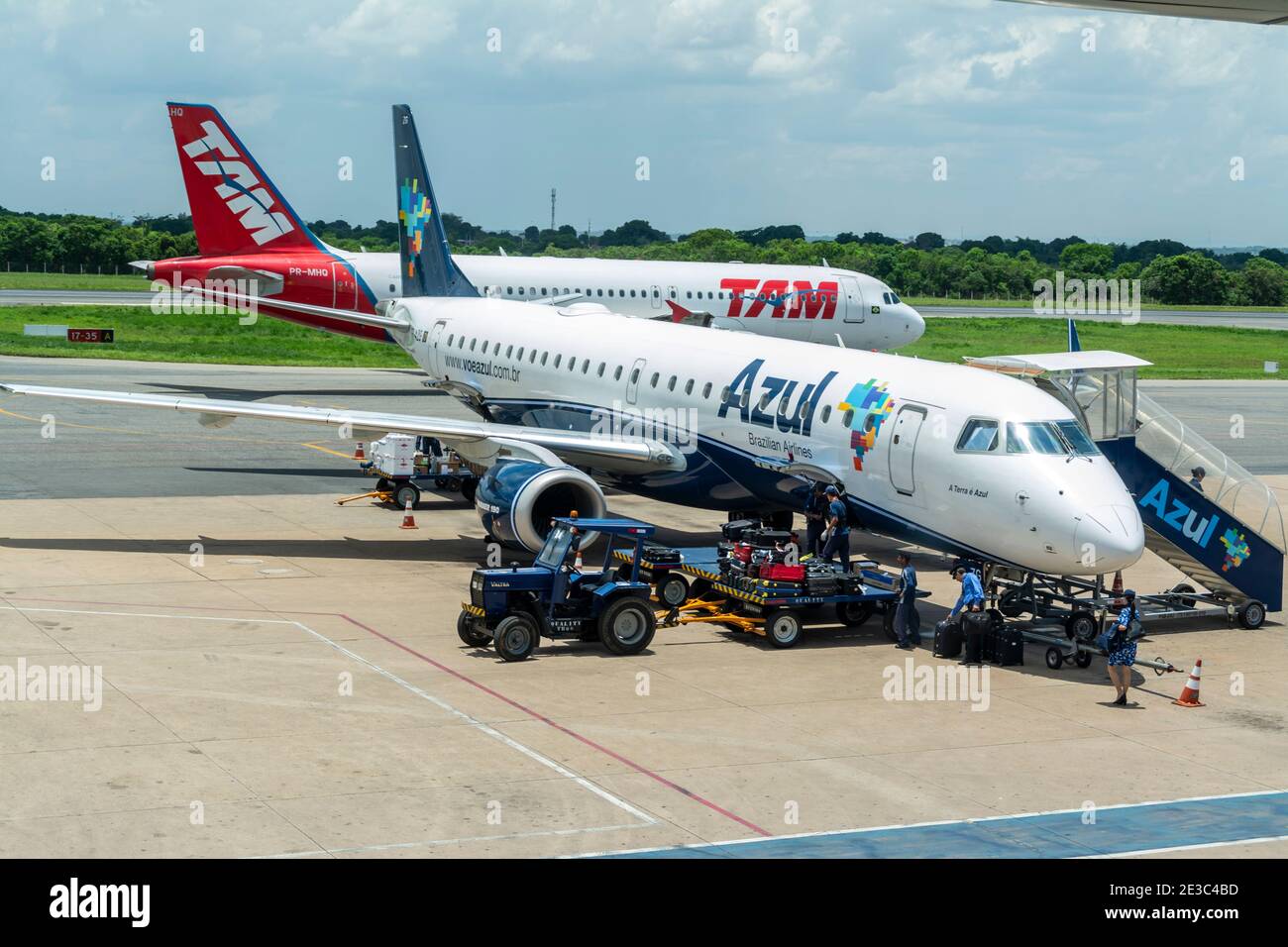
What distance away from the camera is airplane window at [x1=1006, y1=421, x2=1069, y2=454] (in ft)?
81.4

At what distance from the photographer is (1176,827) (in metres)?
17.0

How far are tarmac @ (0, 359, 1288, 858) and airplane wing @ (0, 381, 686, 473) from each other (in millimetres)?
2497

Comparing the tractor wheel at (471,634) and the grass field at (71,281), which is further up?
the grass field at (71,281)

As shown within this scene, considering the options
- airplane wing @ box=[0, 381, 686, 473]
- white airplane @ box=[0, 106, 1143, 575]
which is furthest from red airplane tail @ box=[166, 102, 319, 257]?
airplane wing @ box=[0, 381, 686, 473]

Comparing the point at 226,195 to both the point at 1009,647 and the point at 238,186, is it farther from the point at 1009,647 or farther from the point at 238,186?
the point at 1009,647

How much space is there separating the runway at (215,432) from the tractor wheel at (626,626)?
1746cm

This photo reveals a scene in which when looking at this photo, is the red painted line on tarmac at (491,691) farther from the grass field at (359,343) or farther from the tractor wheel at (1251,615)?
the grass field at (359,343)

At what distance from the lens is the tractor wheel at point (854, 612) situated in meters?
26.4

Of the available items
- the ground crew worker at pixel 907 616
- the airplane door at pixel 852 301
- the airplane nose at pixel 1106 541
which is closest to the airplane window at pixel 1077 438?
the airplane nose at pixel 1106 541

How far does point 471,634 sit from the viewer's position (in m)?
24.1

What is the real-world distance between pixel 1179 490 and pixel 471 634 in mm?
12787

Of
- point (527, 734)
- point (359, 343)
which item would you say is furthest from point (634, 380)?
point (359, 343)

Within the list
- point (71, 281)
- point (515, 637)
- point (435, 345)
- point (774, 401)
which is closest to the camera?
point (515, 637)

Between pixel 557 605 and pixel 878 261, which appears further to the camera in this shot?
pixel 878 261
